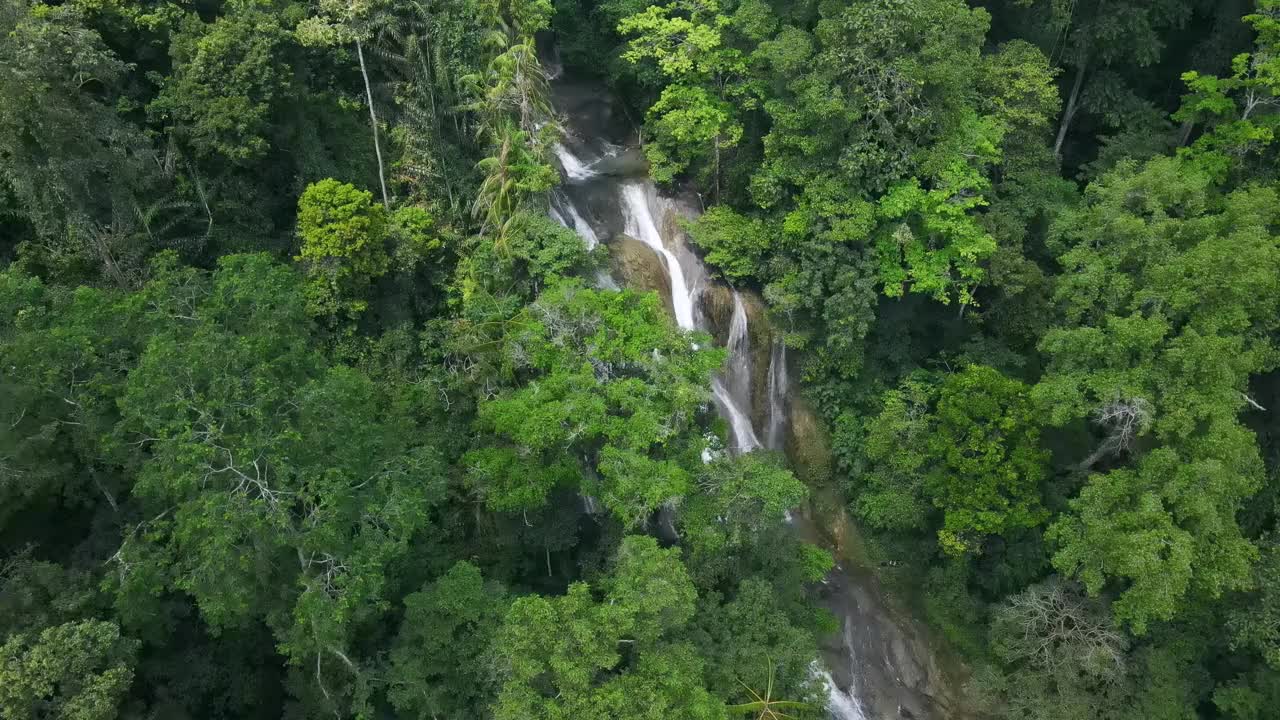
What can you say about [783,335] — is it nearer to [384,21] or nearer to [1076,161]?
[1076,161]

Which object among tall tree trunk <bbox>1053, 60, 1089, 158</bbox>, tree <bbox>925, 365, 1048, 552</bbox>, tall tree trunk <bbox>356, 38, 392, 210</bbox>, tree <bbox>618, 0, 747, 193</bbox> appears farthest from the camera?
tall tree trunk <bbox>1053, 60, 1089, 158</bbox>

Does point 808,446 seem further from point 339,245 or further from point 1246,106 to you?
point 339,245

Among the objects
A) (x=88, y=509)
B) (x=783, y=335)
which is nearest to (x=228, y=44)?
(x=88, y=509)

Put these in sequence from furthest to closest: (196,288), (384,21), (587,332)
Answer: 1. (384,21)
2. (587,332)
3. (196,288)

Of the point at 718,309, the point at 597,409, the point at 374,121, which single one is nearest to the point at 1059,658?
the point at 718,309

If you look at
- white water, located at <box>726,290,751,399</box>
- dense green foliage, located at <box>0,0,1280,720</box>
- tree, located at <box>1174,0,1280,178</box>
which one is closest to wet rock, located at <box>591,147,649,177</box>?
dense green foliage, located at <box>0,0,1280,720</box>

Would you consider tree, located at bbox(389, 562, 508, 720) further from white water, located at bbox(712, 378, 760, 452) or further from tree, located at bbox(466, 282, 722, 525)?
white water, located at bbox(712, 378, 760, 452)
